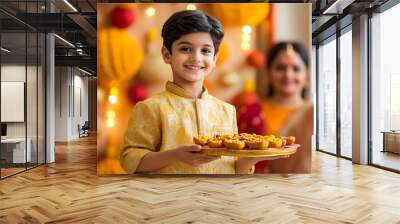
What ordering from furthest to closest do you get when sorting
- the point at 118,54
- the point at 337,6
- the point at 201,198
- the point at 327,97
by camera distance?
the point at 327,97, the point at 337,6, the point at 118,54, the point at 201,198

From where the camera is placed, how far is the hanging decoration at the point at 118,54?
6.91m

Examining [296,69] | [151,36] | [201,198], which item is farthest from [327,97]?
[201,198]

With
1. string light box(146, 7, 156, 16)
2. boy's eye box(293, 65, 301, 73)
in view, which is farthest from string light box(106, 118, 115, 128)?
boy's eye box(293, 65, 301, 73)

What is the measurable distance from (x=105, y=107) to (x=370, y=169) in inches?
206

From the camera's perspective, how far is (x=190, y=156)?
639 centimetres

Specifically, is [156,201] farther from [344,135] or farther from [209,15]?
[344,135]

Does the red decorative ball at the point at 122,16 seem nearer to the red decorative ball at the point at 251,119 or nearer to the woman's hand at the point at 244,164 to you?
the red decorative ball at the point at 251,119

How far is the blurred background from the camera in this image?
6.90 m

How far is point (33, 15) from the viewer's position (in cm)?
788

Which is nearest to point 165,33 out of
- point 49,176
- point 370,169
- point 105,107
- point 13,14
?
point 105,107

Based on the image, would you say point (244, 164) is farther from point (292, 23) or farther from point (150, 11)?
point (150, 11)

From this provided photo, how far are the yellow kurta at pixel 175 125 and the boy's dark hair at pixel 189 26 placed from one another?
2.63 feet

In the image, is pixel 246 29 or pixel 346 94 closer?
pixel 246 29

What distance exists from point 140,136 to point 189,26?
6.50ft
